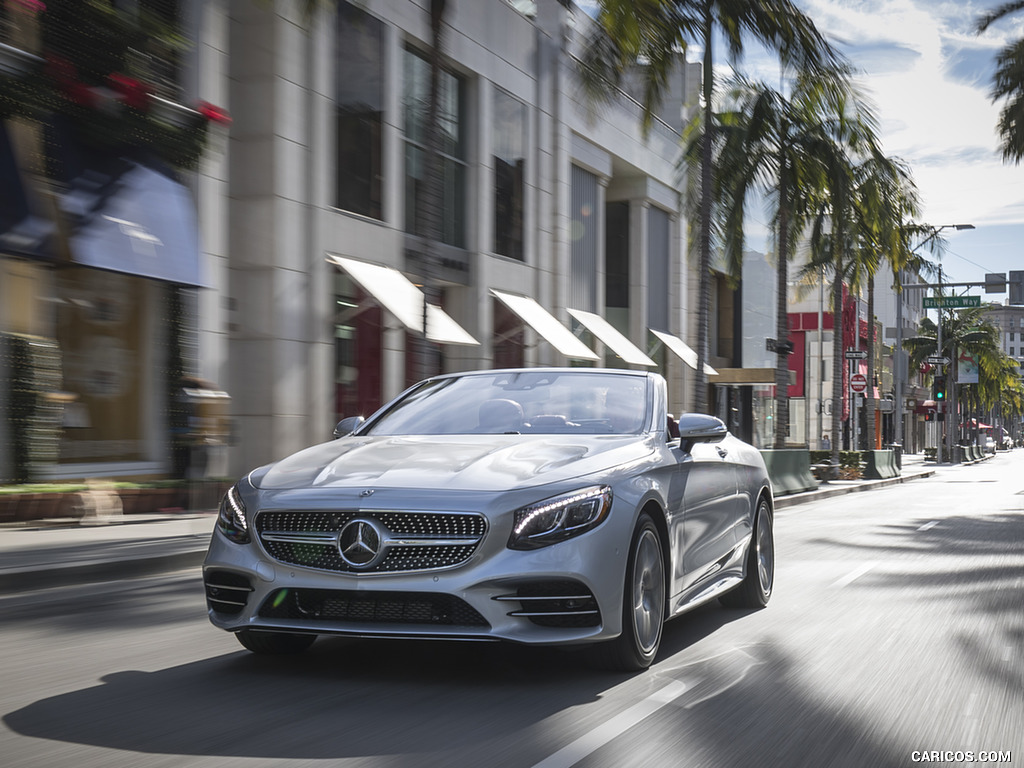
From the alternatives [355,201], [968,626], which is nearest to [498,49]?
[355,201]

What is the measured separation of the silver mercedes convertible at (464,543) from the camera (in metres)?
5.17

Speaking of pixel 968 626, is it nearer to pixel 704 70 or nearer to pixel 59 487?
pixel 59 487

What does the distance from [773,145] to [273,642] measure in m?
24.7

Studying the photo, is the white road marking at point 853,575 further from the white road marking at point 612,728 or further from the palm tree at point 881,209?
the palm tree at point 881,209

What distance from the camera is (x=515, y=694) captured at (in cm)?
532

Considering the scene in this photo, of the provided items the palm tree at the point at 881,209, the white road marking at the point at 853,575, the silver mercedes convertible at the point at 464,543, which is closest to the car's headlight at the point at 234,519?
the silver mercedes convertible at the point at 464,543

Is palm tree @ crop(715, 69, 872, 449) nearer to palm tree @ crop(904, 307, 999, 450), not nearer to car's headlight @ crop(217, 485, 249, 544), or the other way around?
car's headlight @ crop(217, 485, 249, 544)

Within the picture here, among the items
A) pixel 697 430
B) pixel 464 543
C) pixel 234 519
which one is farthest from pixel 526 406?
pixel 234 519

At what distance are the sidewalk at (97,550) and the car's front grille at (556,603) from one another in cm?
514

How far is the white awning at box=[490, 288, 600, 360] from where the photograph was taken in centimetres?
2708

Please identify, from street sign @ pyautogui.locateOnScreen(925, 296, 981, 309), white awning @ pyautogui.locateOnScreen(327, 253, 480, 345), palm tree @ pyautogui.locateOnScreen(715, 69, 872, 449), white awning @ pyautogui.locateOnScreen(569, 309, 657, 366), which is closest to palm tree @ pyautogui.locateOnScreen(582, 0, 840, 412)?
palm tree @ pyautogui.locateOnScreen(715, 69, 872, 449)

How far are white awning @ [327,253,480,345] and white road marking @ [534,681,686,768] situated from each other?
1426 cm

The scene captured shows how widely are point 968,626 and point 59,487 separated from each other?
972cm

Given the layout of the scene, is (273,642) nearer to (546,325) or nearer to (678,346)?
(546,325)
